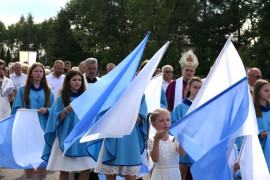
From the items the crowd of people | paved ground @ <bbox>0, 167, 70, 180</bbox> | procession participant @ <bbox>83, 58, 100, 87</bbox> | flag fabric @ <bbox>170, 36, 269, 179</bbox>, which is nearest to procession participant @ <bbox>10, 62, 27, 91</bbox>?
paved ground @ <bbox>0, 167, 70, 180</bbox>

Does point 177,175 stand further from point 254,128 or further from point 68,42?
point 68,42

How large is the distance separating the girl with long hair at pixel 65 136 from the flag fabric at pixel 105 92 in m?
0.78

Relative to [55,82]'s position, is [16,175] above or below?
below

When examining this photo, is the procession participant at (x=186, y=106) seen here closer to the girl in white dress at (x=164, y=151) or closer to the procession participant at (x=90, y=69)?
the girl in white dress at (x=164, y=151)

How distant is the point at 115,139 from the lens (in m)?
5.59

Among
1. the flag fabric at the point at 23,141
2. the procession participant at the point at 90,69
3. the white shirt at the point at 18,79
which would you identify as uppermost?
the white shirt at the point at 18,79

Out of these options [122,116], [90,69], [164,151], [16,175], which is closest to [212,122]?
[164,151]

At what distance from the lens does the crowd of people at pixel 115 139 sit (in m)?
5.16

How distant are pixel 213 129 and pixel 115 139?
1.39 meters

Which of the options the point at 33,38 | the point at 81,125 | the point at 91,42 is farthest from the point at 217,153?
the point at 33,38

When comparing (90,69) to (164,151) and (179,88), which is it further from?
(164,151)

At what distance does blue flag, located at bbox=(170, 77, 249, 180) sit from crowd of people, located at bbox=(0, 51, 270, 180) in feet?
1.12

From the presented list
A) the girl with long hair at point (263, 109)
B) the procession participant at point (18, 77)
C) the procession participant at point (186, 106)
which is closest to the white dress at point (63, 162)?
the procession participant at point (186, 106)

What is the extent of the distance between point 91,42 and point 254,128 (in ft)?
149
